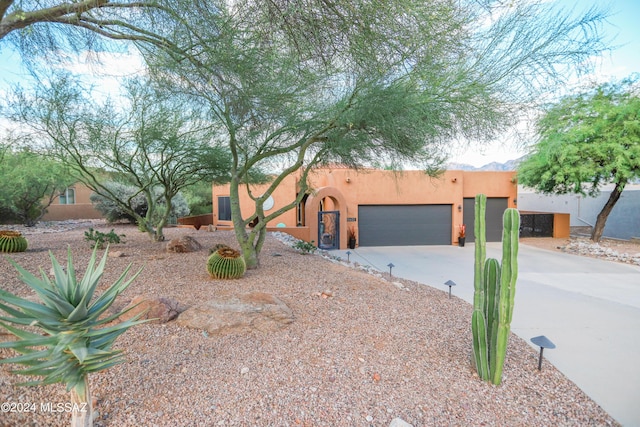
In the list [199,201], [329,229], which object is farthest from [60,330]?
[199,201]

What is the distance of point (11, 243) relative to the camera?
8219 millimetres

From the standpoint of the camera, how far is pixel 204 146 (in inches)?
350

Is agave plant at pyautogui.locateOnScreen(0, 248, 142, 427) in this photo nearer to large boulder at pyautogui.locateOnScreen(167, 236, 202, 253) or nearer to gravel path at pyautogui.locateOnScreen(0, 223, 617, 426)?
gravel path at pyautogui.locateOnScreen(0, 223, 617, 426)

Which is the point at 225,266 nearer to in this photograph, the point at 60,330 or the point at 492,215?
the point at 60,330

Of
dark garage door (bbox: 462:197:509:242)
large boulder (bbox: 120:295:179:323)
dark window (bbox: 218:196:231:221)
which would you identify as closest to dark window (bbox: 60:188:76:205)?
dark window (bbox: 218:196:231:221)

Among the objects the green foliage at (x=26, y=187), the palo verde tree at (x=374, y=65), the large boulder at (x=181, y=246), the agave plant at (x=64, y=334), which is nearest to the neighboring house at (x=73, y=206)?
the green foliage at (x=26, y=187)

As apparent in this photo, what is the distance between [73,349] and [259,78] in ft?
11.6

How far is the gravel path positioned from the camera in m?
2.74

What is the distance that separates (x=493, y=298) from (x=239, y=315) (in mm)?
2896

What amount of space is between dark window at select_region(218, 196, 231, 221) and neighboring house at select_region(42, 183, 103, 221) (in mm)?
10158

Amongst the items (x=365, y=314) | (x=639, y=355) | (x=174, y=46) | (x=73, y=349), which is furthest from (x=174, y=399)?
(x=639, y=355)

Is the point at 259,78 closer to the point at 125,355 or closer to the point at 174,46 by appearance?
the point at 174,46

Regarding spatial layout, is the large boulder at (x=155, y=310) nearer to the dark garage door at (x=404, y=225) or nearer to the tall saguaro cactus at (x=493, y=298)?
the tall saguaro cactus at (x=493, y=298)

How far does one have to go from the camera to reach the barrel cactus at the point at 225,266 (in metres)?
6.20
